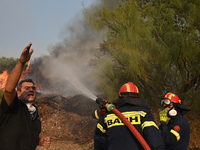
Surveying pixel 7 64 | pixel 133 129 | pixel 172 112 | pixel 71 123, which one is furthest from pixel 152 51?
pixel 7 64

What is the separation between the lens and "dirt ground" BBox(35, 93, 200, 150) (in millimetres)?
6738

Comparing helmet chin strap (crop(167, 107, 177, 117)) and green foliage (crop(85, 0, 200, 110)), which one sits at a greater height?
green foliage (crop(85, 0, 200, 110))

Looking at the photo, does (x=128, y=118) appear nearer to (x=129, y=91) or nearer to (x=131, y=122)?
(x=131, y=122)

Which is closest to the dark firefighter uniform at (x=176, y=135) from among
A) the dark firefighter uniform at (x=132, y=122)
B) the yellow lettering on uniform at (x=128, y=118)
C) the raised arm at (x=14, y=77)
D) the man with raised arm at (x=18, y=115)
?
the dark firefighter uniform at (x=132, y=122)

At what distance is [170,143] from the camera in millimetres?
2967

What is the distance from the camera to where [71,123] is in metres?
9.07

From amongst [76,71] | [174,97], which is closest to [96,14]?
[174,97]

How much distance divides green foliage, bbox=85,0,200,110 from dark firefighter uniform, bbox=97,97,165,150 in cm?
313

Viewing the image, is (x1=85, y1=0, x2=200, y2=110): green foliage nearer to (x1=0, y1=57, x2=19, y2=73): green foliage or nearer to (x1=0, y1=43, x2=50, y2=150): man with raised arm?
(x1=0, y1=43, x2=50, y2=150): man with raised arm

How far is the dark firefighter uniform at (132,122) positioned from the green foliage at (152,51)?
3.13 m

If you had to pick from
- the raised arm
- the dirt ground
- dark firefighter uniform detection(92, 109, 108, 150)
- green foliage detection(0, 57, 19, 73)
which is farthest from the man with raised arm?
green foliage detection(0, 57, 19, 73)

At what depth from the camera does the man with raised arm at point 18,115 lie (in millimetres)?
1661

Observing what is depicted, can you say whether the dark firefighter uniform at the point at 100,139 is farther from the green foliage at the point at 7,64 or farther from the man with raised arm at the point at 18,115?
the green foliage at the point at 7,64

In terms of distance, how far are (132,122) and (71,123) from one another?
730 centimetres
